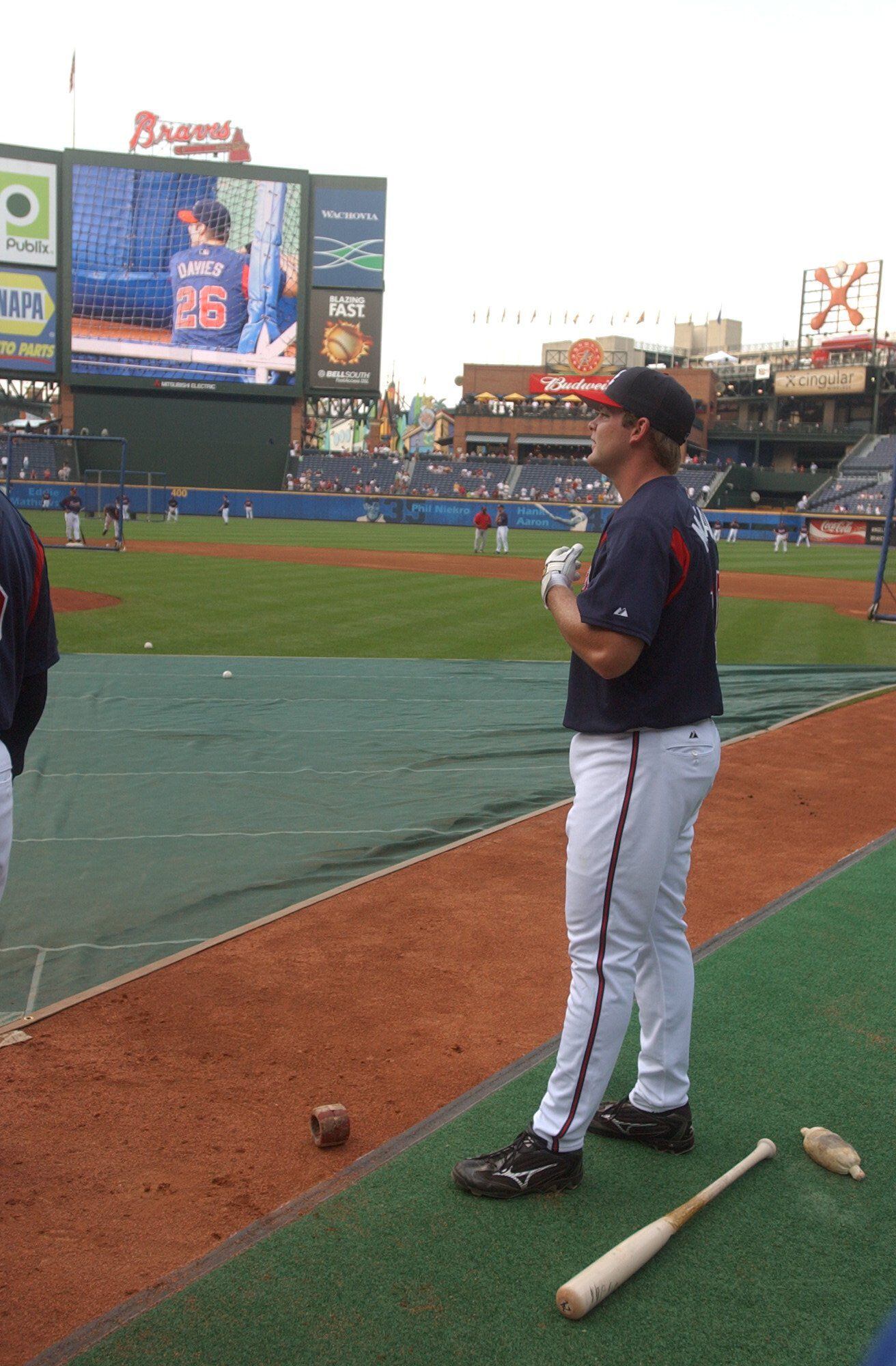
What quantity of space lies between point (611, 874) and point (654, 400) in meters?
1.27

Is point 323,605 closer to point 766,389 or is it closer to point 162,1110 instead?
point 162,1110

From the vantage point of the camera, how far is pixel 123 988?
4.33 meters

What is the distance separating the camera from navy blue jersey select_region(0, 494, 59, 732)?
2.64 meters

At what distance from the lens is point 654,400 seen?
294 cm

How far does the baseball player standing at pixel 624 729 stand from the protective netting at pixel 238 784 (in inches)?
87.7

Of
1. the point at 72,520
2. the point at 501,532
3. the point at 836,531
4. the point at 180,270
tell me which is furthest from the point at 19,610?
the point at 180,270

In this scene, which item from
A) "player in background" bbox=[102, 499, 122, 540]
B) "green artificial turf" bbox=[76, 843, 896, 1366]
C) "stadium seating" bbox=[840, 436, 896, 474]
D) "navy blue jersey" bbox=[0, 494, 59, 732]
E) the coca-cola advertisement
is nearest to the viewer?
"green artificial turf" bbox=[76, 843, 896, 1366]

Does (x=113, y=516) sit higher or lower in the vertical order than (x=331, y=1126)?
higher

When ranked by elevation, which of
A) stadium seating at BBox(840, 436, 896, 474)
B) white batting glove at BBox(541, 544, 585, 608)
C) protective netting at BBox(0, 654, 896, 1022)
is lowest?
protective netting at BBox(0, 654, 896, 1022)

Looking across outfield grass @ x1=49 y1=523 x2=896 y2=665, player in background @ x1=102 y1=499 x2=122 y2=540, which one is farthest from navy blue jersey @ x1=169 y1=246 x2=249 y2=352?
outfield grass @ x1=49 y1=523 x2=896 y2=665

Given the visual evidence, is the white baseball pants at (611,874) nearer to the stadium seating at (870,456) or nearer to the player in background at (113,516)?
the player in background at (113,516)

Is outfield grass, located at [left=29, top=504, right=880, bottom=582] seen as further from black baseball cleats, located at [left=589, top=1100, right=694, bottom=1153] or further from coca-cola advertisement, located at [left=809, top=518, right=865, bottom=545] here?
black baseball cleats, located at [left=589, top=1100, right=694, bottom=1153]

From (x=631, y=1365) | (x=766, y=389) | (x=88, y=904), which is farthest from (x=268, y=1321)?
(x=766, y=389)

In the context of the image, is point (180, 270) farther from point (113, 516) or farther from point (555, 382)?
point (555, 382)
